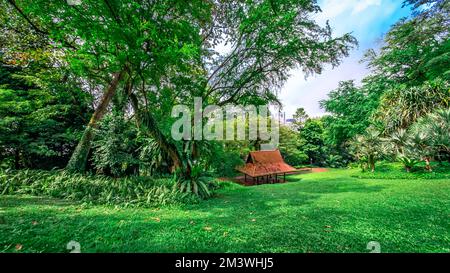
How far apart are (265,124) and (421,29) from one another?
39.6 feet

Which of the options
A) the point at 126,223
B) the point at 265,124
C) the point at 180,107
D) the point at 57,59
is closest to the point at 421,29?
the point at 265,124

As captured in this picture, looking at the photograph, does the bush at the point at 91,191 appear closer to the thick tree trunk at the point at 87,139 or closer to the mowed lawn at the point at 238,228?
the mowed lawn at the point at 238,228

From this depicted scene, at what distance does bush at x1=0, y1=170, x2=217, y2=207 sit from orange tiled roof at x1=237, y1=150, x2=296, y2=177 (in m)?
7.90

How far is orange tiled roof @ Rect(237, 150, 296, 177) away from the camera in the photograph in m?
13.4

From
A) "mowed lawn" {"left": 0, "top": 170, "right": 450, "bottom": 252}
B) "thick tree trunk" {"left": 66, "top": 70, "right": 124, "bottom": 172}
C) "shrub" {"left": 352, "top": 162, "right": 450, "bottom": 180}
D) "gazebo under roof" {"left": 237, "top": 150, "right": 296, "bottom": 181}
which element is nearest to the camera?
"mowed lawn" {"left": 0, "top": 170, "right": 450, "bottom": 252}

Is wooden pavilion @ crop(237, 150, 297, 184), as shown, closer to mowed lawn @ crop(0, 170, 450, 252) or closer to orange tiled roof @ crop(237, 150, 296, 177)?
orange tiled roof @ crop(237, 150, 296, 177)

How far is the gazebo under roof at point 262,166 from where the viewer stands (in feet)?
43.8

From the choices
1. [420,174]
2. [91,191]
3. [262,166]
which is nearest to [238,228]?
[91,191]

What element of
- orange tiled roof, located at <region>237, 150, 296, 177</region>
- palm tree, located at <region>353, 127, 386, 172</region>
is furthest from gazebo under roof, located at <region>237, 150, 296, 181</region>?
palm tree, located at <region>353, 127, 386, 172</region>

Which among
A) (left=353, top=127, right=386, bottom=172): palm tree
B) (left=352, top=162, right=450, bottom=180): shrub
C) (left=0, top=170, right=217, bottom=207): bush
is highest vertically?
(left=353, top=127, right=386, bottom=172): palm tree

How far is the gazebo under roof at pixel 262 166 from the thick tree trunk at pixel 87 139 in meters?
9.23

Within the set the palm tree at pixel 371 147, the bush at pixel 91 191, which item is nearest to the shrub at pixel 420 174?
the palm tree at pixel 371 147

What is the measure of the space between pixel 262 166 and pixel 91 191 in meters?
10.7
